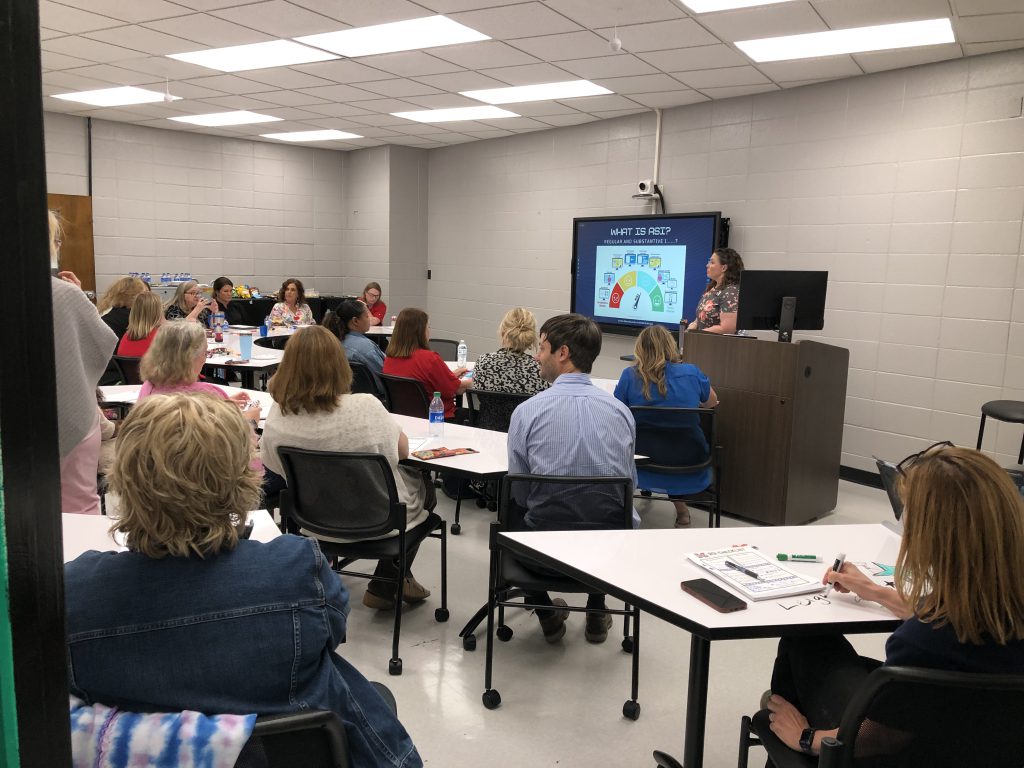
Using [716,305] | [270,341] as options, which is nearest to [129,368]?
[270,341]

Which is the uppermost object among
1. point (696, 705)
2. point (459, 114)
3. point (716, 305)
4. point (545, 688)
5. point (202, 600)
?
point (459, 114)

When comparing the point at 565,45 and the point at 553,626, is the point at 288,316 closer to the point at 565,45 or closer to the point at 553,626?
the point at 565,45

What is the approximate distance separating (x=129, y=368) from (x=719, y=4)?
4.26m

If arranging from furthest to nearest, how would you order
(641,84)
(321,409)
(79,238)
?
(79,238)
(641,84)
(321,409)

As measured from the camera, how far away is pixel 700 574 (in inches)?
81.0

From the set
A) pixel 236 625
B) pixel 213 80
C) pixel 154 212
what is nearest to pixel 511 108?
pixel 213 80

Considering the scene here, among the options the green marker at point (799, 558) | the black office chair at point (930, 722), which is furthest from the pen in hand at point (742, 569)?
the black office chair at point (930, 722)

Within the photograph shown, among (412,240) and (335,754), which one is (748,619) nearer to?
(335,754)

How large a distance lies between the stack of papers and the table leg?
0.62 feet

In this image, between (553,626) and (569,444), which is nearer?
(569,444)

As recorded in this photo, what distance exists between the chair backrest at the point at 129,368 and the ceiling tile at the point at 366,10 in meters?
2.45

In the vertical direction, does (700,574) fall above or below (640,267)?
below

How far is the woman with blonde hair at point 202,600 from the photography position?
4.02ft

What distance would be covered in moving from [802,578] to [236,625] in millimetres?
1461
